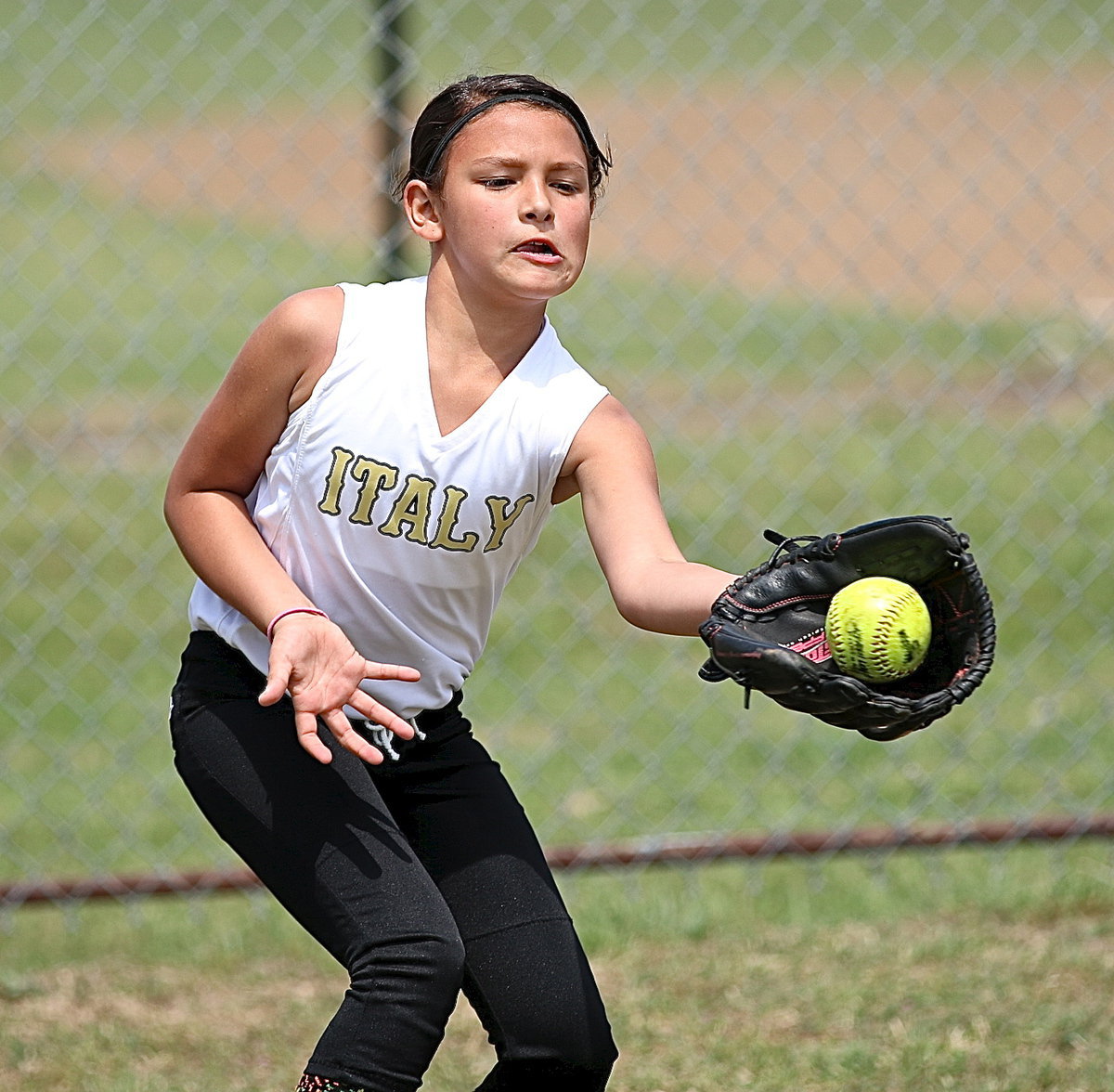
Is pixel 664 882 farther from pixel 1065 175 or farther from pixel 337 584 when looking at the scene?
pixel 1065 175

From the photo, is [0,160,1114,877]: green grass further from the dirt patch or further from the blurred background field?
the dirt patch

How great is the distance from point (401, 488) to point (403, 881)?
543 millimetres

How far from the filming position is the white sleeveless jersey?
7.60 feet

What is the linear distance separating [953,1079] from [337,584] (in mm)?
1422

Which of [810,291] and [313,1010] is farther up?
[810,291]

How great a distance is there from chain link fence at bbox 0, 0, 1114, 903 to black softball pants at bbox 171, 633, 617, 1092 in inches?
52.2

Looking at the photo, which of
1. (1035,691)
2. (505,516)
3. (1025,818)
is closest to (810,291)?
(1035,691)

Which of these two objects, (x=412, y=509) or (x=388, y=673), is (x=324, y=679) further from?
(x=412, y=509)

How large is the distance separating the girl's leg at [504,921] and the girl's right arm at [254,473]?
25 centimetres

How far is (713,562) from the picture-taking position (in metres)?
6.07

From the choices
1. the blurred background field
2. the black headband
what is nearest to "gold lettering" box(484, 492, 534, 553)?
the black headband

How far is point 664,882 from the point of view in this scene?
13.2ft

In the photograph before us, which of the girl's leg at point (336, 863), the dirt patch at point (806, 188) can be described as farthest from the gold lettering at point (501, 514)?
the dirt patch at point (806, 188)

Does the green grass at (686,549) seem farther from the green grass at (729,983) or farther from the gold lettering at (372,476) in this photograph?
the gold lettering at (372,476)
